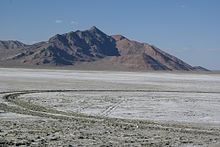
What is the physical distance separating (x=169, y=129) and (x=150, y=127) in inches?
24.0

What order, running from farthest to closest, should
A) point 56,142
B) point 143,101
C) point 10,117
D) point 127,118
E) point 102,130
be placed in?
1. point 143,101
2. point 127,118
3. point 10,117
4. point 102,130
5. point 56,142

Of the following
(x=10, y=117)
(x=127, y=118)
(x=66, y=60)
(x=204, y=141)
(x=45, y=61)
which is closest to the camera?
(x=204, y=141)

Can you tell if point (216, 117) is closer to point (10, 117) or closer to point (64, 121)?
point (64, 121)

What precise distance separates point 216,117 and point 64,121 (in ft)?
20.3

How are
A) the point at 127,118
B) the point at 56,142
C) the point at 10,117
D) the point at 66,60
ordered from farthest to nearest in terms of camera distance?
1. the point at 66,60
2. the point at 127,118
3. the point at 10,117
4. the point at 56,142

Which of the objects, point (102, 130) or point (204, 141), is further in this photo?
point (102, 130)

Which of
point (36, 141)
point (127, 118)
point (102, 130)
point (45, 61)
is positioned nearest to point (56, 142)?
point (36, 141)

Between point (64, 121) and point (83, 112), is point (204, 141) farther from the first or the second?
point (83, 112)

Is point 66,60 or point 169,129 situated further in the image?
point 66,60

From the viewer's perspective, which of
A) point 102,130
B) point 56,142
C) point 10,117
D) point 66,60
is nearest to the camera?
point 56,142

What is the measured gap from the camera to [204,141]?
1280 centimetres

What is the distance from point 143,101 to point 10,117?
386 inches

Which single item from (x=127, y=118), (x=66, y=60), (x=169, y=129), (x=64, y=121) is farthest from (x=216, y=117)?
(x=66, y=60)

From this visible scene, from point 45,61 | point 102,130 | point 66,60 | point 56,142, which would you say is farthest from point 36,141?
point 66,60
